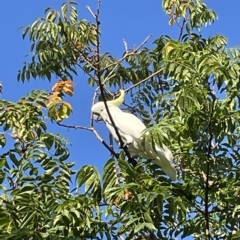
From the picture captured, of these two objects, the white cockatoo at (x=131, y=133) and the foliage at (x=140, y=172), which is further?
the white cockatoo at (x=131, y=133)

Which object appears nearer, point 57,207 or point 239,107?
point 57,207

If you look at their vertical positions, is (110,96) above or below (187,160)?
above

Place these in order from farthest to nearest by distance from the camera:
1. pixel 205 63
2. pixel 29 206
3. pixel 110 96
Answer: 1. pixel 110 96
2. pixel 205 63
3. pixel 29 206

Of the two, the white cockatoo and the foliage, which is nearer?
the foliage

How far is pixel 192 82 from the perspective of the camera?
8.59ft

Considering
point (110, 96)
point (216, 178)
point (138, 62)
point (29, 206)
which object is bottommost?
point (29, 206)

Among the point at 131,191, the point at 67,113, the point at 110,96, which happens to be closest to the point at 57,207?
the point at 131,191

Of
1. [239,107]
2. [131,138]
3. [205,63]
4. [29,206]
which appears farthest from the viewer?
[131,138]

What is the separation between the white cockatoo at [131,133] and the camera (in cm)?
290

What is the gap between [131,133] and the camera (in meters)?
3.07

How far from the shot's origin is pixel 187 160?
2826 millimetres

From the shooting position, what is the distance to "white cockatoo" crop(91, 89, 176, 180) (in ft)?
9.51

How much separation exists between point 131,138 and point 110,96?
0.42m

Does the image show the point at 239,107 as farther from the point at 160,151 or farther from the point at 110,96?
the point at 110,96
